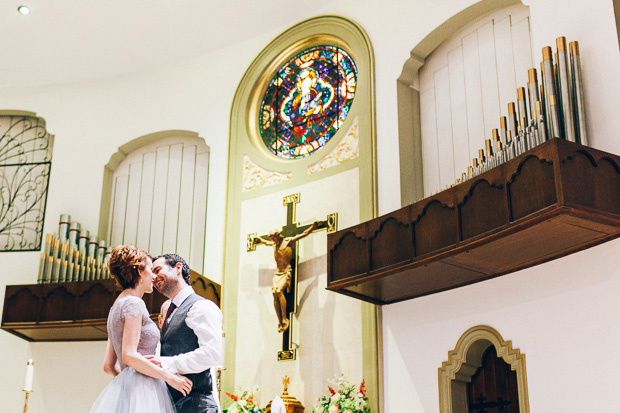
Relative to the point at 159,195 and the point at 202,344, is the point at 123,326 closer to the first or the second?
the point at 202,344

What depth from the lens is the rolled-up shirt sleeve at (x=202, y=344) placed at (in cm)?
412

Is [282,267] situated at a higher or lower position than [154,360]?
higher

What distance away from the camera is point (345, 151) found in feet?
30.6

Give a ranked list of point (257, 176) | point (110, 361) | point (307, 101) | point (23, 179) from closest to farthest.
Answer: point (110, 361)
point (257, 176)
point (307, 101)
point (23, 179)

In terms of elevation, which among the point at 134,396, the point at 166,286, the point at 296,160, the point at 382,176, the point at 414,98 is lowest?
the point at 134,396

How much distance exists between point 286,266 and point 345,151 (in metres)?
1.65

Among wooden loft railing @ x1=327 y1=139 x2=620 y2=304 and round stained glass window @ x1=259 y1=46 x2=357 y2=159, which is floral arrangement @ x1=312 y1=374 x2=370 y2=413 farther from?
round stained glass window @ x1=259 y1=46 x2=357 y2=159

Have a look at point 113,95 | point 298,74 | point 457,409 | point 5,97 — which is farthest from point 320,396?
point 5,97

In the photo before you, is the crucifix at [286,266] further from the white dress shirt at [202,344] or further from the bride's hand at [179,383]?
the bride's hand at [179,383]

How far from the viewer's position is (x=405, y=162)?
28.7 feet

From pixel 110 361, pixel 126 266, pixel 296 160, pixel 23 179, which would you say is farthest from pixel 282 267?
pixel 23 179

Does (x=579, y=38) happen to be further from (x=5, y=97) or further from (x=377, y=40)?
(x=5, y=97)

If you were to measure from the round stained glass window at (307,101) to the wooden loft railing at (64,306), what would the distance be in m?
2.31

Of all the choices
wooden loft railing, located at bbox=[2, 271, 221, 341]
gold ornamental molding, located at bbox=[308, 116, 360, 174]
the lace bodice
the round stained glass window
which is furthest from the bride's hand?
the round stained glass window
